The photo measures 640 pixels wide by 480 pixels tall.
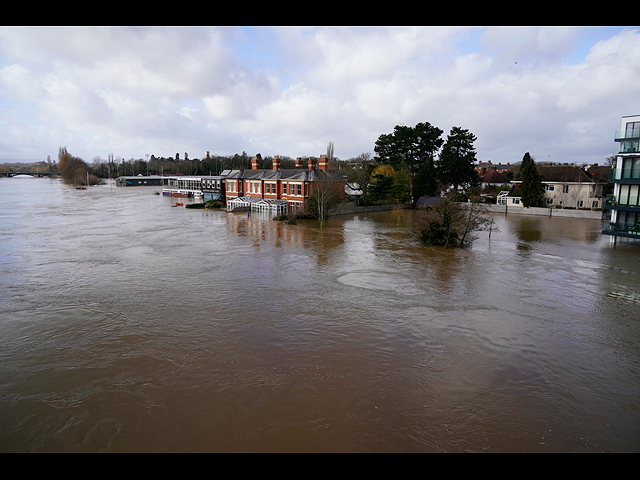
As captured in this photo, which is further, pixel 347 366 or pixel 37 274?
pixel 37 274

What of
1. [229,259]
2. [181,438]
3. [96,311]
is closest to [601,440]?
[181,438]

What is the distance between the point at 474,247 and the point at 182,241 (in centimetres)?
2013

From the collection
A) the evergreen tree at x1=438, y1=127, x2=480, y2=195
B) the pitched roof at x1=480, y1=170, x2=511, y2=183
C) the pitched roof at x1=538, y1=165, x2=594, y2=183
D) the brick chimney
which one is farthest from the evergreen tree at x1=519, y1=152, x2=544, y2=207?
the brick chimney

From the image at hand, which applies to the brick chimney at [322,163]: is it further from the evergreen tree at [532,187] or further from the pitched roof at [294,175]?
the evergreen tree at [532,187]

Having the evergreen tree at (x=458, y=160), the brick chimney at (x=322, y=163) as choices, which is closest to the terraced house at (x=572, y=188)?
the evergreen tree at (x=458, y=160)

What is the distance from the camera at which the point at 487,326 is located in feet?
44.8

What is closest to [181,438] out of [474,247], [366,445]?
[366,445]

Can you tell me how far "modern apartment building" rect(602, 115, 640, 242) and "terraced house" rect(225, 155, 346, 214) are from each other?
23.0 m

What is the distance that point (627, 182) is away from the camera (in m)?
26.5

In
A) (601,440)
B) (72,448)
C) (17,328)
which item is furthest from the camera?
(17,328)

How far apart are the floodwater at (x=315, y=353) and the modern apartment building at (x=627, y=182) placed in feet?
20.1

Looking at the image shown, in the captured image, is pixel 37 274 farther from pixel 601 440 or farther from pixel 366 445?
pixel 601 440
